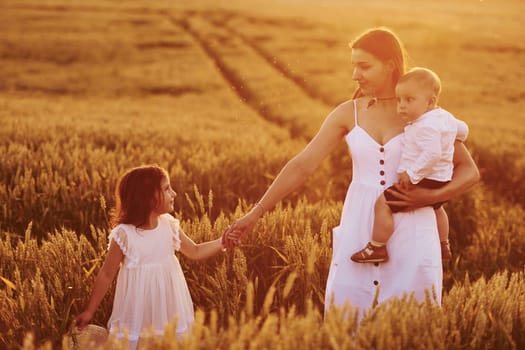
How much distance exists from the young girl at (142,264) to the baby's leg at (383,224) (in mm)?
1070

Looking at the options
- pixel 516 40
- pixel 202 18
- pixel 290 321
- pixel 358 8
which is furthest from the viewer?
pixel 358 8

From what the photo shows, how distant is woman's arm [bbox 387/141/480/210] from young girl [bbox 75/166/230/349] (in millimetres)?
1202

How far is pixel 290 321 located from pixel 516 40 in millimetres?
40649

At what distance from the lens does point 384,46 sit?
11.1ft

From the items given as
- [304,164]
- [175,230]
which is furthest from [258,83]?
[175,230]

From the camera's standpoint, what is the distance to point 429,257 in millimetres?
3211

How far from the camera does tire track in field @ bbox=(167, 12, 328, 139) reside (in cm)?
1742

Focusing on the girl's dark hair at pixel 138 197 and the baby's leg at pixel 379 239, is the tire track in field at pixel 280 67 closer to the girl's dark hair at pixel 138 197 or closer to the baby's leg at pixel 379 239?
the baby's leg at pixel 379 239

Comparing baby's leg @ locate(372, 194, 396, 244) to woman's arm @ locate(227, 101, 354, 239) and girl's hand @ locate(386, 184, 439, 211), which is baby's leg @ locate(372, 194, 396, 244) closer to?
girl's hand @ locate(386, 184, 439, 211)

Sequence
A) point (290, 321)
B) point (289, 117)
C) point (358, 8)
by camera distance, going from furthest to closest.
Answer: point (358, 8), point (289, 117), point (290, 321)

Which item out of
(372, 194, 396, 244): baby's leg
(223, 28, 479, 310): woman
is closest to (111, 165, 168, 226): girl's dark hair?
(223, 28, 479, 310): woman

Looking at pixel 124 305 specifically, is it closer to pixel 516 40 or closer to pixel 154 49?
pixel 154 49

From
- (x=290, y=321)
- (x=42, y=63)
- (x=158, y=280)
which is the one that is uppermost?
(x=290, y=321)

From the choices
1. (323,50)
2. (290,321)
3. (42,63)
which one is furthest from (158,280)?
(323,50)
